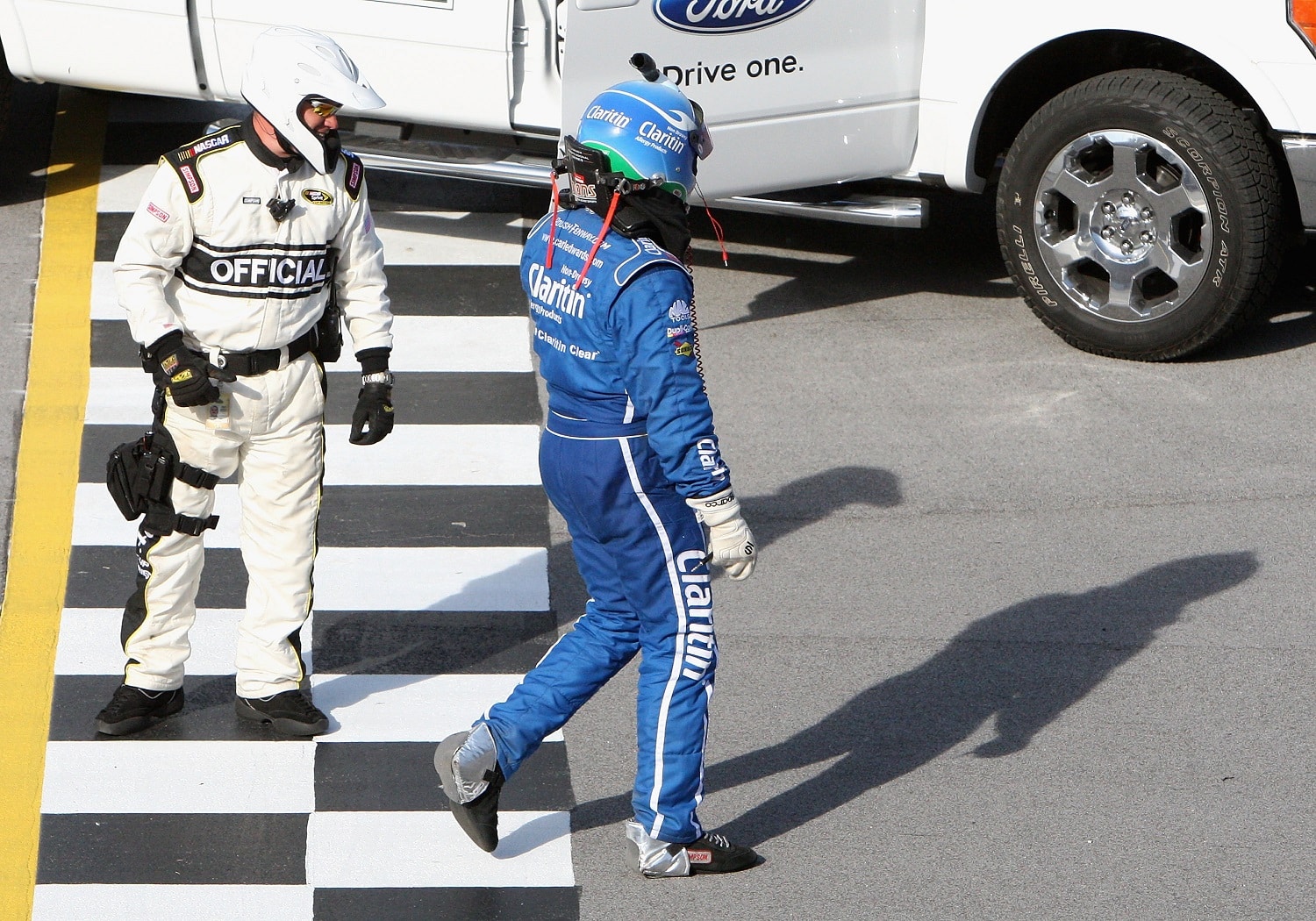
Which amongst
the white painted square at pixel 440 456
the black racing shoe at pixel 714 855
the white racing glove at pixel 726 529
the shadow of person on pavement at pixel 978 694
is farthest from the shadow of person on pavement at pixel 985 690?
the white painted square at pixel 440 456

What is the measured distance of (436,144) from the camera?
828 centimetres

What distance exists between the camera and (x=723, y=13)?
→ 24.4 feet

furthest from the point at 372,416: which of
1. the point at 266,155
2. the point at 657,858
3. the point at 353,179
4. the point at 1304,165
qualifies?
the point at 1304,165

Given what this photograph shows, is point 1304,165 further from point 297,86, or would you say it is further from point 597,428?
point 297,86

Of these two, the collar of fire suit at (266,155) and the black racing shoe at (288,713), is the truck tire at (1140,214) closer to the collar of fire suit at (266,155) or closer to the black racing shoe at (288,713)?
the collar of fire suit at (266,155)

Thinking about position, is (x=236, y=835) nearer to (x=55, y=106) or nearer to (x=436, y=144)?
(x=436, y=144)

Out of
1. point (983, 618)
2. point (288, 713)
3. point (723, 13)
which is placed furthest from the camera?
point (723, 13)

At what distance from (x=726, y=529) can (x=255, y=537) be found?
1627 mm

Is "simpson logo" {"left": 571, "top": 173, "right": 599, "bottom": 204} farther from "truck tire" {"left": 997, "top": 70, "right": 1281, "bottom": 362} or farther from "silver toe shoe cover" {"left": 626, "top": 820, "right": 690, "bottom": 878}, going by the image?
"truck tire" {"left": 997, "top": 70, "right": 1281, "bottom": 362}

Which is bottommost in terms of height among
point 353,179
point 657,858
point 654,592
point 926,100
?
point 657,858

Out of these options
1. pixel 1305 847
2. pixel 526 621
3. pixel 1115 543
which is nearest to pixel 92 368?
pixel 526 621

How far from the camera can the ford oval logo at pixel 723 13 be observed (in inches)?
290

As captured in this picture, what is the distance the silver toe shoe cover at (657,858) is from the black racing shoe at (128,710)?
1.60 meters

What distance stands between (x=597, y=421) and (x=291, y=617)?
1354 millimetres
